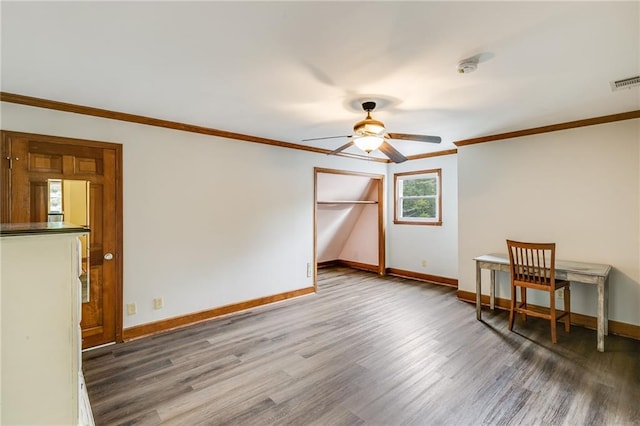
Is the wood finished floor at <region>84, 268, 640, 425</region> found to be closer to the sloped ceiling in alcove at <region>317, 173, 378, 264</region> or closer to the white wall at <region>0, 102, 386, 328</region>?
the white wall at <region>0, 102, 386, 328</region>

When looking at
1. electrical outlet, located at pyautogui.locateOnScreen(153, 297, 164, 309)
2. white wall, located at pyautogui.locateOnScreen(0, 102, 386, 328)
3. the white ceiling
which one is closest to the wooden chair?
the white ceiling

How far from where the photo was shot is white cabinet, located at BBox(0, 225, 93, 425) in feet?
4.02

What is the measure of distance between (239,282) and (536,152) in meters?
4.27

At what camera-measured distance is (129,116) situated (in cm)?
326

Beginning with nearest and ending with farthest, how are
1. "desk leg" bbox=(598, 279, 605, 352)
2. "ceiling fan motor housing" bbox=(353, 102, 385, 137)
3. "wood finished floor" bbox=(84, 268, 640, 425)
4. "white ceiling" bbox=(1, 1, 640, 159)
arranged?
"white ceiling" bbox=(1, 1, 640, 159) < "wood finished floor" bbox=(84, 268, 640, 425) < "ceiling fan motor housing" bbox=(353, 102, 385, 137) < "desk leg" bbox=(598, 279, 605, 352)

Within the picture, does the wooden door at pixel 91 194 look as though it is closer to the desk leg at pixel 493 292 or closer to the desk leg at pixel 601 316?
the desk leg at pixel 493 292

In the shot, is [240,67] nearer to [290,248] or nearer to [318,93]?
[318,93]

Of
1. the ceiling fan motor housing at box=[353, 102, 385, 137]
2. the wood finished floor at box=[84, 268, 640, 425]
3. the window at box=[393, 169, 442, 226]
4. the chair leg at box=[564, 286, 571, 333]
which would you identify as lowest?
the wood finished floor at box=[84, 268, 640, 425]

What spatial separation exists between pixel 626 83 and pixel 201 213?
4.29 metres

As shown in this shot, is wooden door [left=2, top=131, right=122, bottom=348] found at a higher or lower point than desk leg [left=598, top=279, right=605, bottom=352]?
higher

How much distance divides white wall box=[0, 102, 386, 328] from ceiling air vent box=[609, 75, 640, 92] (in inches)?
141

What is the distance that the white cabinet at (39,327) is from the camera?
1225 millimetres

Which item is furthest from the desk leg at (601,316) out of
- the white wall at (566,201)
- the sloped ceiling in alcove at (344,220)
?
the sloped ceiling in alcove at (344,220)

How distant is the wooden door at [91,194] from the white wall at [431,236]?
478 cm
